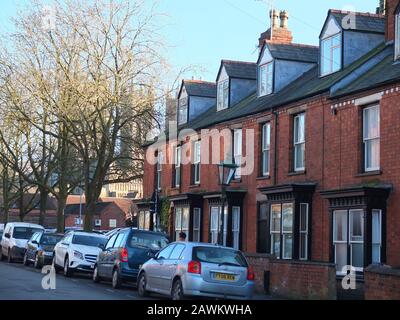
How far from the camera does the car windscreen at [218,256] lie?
17.7 meters

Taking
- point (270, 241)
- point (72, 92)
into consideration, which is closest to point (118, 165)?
point (72, 92)

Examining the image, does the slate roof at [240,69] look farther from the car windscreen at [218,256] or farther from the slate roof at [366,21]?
the car windscreen at [218,256]

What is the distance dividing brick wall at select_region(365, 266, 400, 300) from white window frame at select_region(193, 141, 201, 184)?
17.3 m

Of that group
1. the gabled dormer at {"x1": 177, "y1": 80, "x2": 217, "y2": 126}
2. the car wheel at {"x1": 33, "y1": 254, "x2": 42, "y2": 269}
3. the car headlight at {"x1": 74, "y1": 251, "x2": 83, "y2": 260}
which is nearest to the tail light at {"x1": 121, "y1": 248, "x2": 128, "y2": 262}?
the car headlight at {"x1": 74, "y1": 251, "x2": 83, "y2": 260}

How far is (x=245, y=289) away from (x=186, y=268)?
5.28 ft

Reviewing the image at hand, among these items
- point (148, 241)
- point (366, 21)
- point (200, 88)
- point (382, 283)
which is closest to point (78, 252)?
point (148, 241)

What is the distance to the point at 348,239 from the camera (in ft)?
75.2

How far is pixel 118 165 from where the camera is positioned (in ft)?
143

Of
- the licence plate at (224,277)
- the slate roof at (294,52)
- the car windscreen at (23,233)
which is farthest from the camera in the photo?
the car windscreen at (23,233)

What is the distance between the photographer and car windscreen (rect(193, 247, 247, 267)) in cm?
1773

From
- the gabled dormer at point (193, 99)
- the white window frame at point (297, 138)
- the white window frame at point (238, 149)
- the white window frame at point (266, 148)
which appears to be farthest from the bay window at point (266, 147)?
the gabled dormer at point (193, 99)

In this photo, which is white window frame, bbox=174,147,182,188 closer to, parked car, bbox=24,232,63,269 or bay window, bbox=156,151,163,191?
bay window, bbox=156,151,163,191

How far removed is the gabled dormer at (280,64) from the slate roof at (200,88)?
26.5 feet

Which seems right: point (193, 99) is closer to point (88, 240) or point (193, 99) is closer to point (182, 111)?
point (182, 111)
